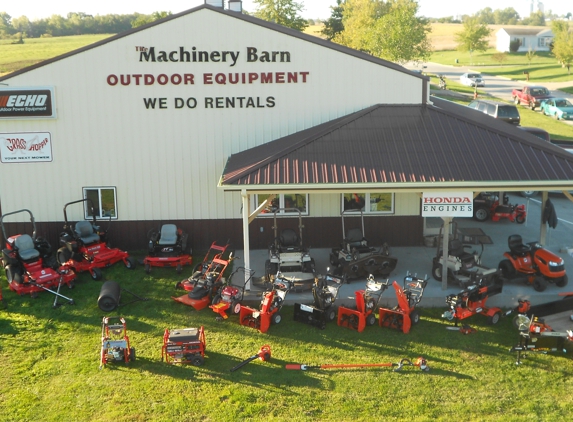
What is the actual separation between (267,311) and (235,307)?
0.87m

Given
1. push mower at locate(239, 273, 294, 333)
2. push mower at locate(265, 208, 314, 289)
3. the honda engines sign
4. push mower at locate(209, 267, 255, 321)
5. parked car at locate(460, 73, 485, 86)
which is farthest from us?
parked car at locate(460, 73, 485, 86)

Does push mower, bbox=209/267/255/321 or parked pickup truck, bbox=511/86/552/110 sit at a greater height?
parked pickup truck, bbox=511/86/552/110

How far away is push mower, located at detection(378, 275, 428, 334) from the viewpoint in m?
13.6

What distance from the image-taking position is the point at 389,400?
11133 millimetres

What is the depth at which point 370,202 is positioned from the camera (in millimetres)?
18469

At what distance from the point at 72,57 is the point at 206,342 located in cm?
885

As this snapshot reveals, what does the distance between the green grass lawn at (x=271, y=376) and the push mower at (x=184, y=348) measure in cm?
20

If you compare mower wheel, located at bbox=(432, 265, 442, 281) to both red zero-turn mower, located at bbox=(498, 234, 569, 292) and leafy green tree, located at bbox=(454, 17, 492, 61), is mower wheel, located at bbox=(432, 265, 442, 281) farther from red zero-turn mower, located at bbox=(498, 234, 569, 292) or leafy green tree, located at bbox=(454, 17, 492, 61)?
leafy green tree, located at bbox=(454, 17, 492, 61)

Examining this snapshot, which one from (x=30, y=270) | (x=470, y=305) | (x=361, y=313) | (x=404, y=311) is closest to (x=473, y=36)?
(x=470, y=305)

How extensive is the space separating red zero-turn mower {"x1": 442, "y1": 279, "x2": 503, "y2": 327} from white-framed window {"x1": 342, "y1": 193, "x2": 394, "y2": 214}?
4.73 meters

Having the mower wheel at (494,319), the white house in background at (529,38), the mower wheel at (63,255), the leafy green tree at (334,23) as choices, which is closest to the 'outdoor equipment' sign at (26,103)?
the mower wheel at (63,255)

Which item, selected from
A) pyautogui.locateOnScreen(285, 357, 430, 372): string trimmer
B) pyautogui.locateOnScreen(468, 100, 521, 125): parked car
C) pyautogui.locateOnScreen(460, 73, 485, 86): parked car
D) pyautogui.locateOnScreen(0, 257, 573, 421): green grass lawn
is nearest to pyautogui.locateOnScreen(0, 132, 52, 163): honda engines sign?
pyautogui.locateOnScreen(0, 257, 573, 421): green grass lawn

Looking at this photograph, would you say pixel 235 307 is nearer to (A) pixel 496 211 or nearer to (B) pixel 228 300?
(B) pixel 228 300

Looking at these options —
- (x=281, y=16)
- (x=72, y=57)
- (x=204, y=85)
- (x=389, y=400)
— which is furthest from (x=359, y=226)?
(x=281, y=16)
